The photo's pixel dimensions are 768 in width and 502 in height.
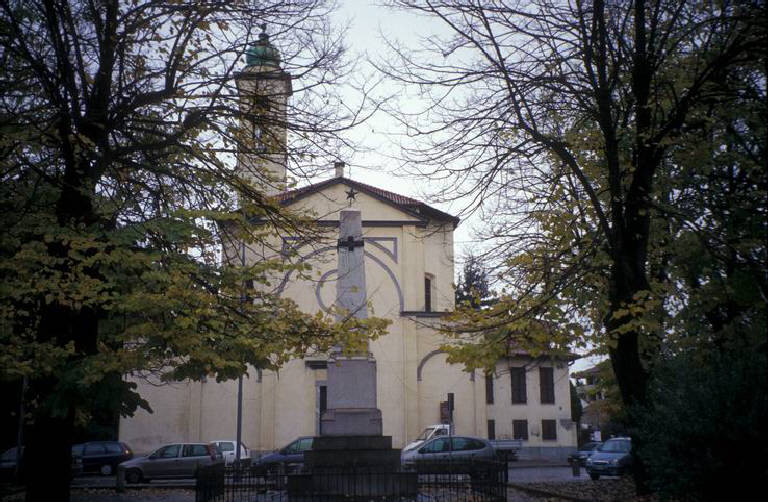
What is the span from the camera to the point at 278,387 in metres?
32.8

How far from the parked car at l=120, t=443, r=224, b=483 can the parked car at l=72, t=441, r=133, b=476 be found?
170 inches

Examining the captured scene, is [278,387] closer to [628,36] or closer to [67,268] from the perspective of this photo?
[67,268]

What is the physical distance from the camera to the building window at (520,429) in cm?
3894

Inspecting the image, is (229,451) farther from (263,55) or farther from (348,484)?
(263,55)

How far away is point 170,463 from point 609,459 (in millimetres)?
15871

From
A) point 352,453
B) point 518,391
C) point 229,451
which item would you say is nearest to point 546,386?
point 518,391

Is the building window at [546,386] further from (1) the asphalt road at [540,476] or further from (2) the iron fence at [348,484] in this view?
(2) the iron fence at [348,484]

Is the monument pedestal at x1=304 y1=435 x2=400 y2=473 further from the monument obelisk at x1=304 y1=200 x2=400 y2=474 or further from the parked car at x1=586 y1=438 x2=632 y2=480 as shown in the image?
the parked car at x1=586 y1=438 x2=632 y2=480

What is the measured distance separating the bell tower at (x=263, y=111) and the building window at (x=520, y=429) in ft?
98.7

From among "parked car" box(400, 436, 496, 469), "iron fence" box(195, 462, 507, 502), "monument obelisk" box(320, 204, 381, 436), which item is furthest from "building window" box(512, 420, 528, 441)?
"iron fence" box(195, 462, 507, 502)

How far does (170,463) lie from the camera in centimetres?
2441

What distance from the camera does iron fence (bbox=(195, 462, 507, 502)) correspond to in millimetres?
11750

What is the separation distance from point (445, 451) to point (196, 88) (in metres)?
16.9

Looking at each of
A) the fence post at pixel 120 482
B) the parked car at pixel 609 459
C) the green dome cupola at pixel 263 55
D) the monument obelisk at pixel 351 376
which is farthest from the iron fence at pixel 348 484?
the parked car at pixel 609 459
